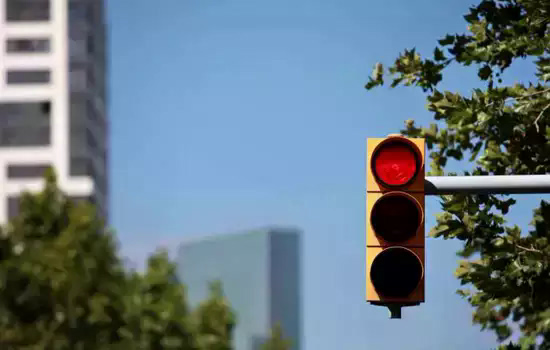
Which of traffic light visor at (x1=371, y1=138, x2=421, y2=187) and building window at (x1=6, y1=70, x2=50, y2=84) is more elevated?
building window at (x1=6, y1=70, x2=50, y2=84)

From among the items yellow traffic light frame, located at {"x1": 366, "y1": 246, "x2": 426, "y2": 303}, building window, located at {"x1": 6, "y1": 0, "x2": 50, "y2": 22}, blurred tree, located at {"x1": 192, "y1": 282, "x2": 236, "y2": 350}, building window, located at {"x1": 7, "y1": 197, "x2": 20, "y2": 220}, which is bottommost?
blurred tree, located at {"x1": 192, "y1": 282, "x2": 236, "y2": 350}

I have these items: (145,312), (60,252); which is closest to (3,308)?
(60,252)

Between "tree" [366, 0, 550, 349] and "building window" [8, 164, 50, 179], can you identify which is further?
"building window" [8, 164, 50, 179]

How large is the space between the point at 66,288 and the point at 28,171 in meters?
68.9

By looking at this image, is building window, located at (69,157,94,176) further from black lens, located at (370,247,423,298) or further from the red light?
black lens, located at (370,247,423,298)

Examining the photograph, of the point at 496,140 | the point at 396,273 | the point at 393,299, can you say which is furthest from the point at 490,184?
the point at 496,140

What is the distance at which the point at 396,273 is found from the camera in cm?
1043

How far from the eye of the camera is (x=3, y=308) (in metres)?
49.5

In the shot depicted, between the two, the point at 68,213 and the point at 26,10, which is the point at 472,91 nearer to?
the point at 68,213

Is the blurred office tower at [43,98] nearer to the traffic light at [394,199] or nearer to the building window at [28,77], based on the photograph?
the building window at [28,77]

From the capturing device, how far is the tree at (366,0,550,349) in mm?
16797

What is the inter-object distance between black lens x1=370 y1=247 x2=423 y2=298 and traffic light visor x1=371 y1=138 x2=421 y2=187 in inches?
20.4

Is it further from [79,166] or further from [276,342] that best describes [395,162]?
[276,342]

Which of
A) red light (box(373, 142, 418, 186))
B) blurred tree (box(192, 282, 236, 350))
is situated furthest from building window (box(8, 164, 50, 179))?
red light (box(373, 142, 418, 186))
